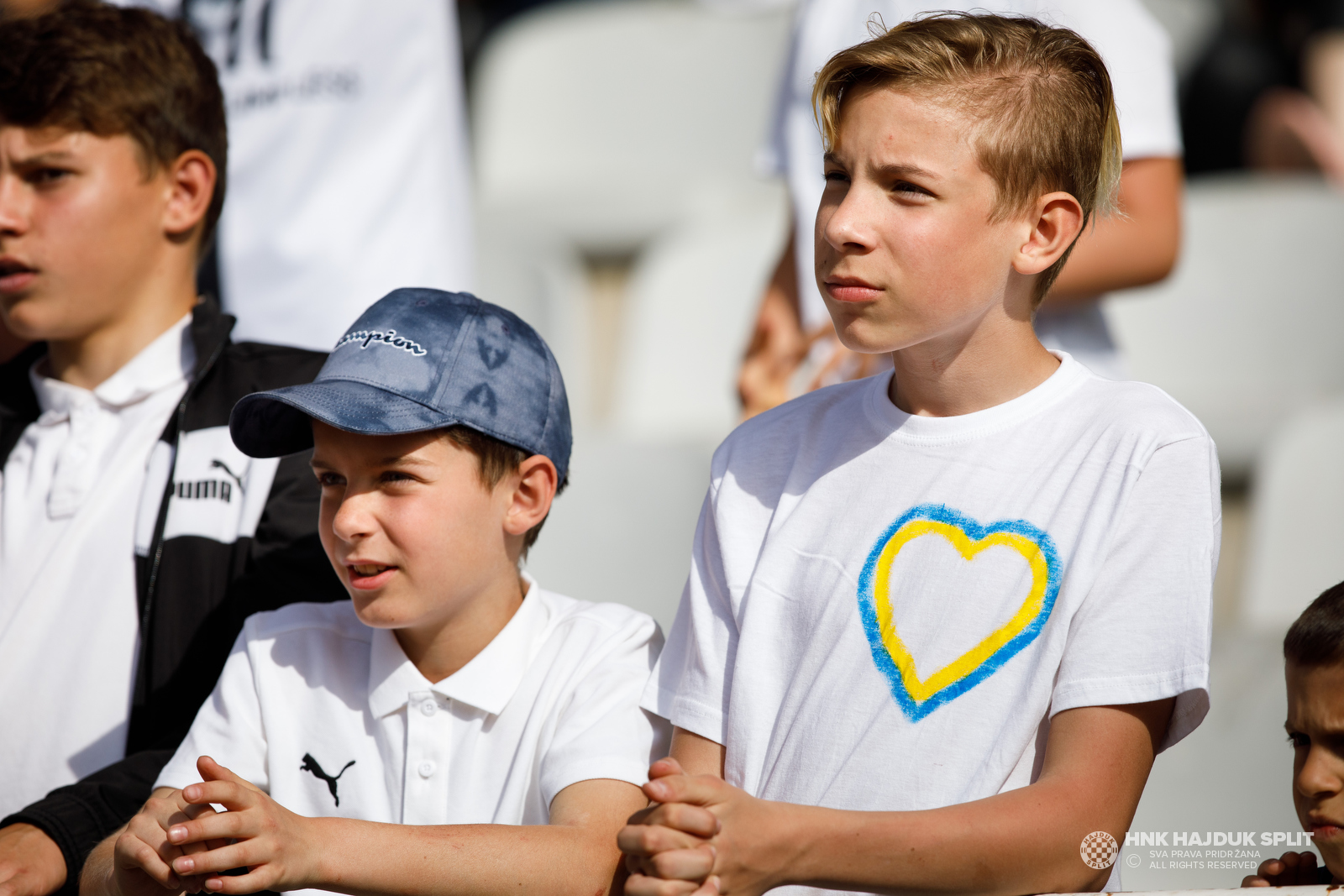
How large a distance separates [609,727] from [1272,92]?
206 inches

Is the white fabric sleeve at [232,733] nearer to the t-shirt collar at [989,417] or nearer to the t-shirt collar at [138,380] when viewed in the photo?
the t-shirt collar at [138,380]

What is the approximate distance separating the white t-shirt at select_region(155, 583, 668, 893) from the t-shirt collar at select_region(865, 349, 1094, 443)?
0.46m

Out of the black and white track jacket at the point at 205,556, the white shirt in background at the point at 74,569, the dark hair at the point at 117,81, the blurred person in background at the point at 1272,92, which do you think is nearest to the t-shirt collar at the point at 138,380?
the white shirt in background at the point at 74,569

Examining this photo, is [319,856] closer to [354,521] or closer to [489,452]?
[354,521]

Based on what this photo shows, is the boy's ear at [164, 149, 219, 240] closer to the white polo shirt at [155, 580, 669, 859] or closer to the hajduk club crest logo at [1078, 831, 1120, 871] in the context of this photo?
the white polo shirt at [155, 580, 669, 859]

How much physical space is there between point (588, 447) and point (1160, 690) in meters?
2.81

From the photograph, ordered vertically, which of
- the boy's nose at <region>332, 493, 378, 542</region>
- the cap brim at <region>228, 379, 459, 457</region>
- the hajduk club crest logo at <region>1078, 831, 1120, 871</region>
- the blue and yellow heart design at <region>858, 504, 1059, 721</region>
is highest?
the cap brim at <region>228, 379, 459, 457</region>

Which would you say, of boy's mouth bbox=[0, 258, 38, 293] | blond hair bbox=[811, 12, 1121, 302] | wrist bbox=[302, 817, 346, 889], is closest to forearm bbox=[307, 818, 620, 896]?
wrist bbox=[302, 817, 346, 889]

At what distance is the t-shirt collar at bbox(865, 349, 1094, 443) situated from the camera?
1.61 m

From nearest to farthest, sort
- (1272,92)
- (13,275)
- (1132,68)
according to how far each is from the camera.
Result: (13,275) < (1132,68) < (1272,92)

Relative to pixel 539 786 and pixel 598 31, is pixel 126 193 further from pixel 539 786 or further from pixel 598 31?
pixel 598 31

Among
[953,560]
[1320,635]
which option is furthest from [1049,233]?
[1320,635]

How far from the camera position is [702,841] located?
1316 mm

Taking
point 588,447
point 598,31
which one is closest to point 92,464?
point 588,447
